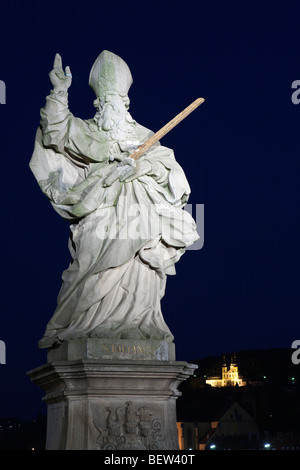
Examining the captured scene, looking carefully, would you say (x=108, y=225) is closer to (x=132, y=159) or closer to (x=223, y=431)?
(x=132, y=159)

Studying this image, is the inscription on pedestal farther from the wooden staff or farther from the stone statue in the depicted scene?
the wooden staff

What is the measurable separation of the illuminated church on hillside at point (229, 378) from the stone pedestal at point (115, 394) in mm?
67166

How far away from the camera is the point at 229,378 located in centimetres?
8094

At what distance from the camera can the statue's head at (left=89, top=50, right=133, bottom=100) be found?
11656 millimetres

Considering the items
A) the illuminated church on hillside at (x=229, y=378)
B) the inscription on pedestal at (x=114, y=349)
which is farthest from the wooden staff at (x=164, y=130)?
the illuminated church on hillside at (x=229, y=378)

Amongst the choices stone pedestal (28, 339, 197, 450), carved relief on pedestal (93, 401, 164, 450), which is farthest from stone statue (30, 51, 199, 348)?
carved relief on pedestal (93, 401, 164, 450)

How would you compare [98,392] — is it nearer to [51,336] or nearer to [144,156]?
[51,336]

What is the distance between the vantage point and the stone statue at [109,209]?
35.2 feet

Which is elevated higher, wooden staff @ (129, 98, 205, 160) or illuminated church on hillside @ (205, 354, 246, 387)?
illuminated church on hillside @ (205, 354, 246, 387)

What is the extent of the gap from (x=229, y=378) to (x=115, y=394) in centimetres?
7201

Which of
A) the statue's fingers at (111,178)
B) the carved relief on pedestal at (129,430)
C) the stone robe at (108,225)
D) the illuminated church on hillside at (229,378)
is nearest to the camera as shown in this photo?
the carved relief on pedestal at (129,430)

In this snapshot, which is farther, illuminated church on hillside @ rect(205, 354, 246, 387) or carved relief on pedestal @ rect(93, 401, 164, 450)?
illuminated church on hillside @ rect(205, 354, 246, 387)

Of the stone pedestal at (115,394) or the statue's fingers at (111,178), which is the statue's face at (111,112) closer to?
the statue's fingers at (111,178)

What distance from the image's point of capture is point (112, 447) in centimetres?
998
